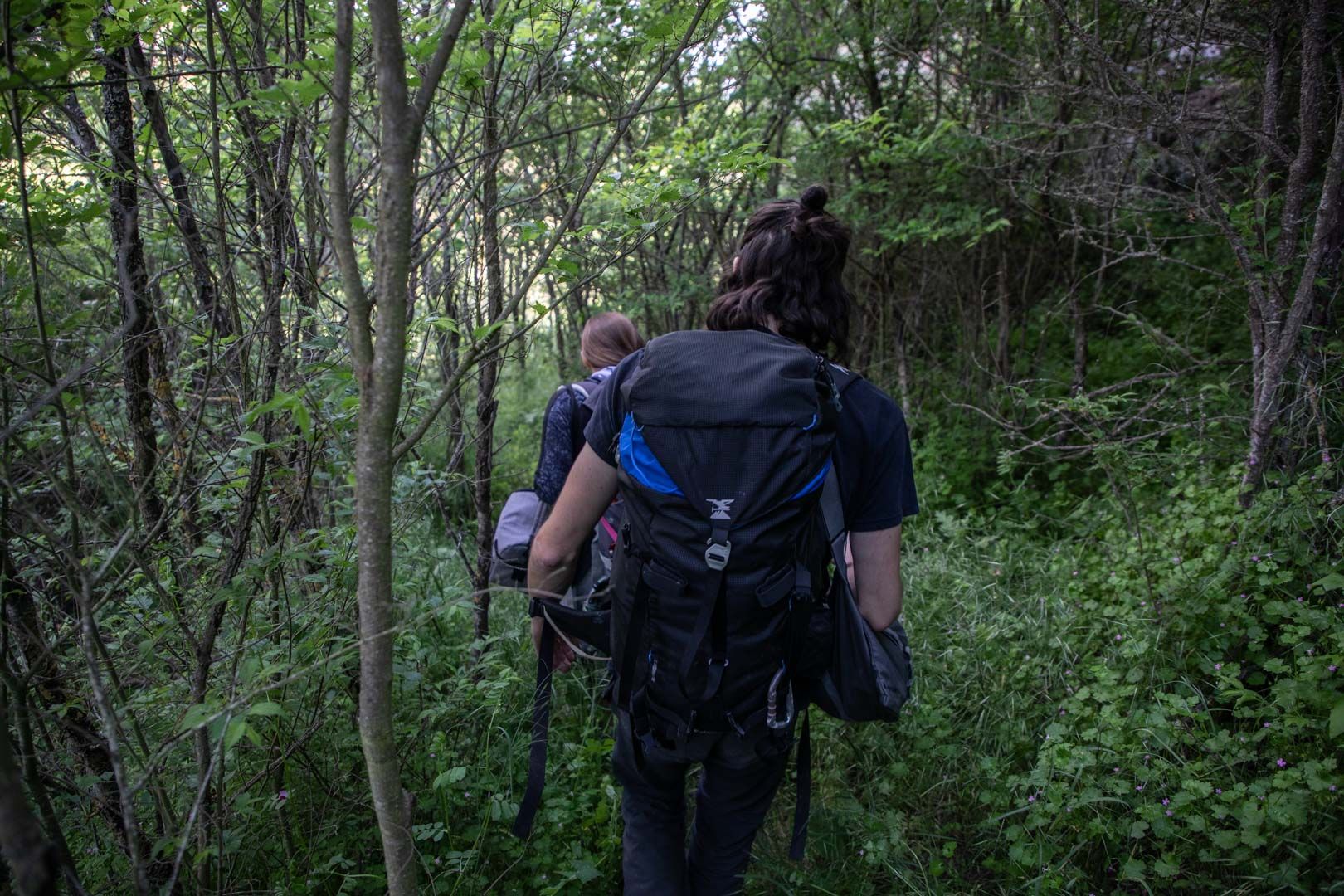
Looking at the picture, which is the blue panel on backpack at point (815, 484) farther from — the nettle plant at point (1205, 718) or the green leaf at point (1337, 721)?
the green leaf at point (1337, 721)

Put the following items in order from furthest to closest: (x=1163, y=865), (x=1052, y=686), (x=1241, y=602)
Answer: (x=1052, y=686) → (x=1241, y=602) → (x=1163, y=865)

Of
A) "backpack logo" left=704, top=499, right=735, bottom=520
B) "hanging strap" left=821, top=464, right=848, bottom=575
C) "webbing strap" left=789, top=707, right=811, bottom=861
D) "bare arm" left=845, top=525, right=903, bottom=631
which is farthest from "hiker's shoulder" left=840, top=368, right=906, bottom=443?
"webbing strap" left=789, top=707, right=811, bottom=861

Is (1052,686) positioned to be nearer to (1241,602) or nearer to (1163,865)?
(1241,602)

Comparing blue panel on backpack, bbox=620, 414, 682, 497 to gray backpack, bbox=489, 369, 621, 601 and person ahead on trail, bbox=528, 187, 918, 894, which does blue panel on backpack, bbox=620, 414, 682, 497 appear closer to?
person ahead on trail, bbox=528, 187, 918, 894

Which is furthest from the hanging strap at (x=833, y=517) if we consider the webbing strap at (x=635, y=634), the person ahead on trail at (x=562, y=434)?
the person ahead on trail at (x=562, y=434)

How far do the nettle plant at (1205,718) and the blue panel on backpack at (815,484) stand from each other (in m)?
1.44

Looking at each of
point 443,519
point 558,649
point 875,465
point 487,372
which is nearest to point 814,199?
point 875,465

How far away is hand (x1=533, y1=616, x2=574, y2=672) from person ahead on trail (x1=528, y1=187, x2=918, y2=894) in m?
0.29

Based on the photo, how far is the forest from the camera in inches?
49.4

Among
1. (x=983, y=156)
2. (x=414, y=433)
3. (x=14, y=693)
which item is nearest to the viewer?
(x=14, y=693)

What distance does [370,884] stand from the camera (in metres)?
2.00

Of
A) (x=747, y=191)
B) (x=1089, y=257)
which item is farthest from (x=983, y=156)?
(x=747, y=191)

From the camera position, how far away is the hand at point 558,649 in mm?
2100

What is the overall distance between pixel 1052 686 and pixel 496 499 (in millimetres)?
4166
